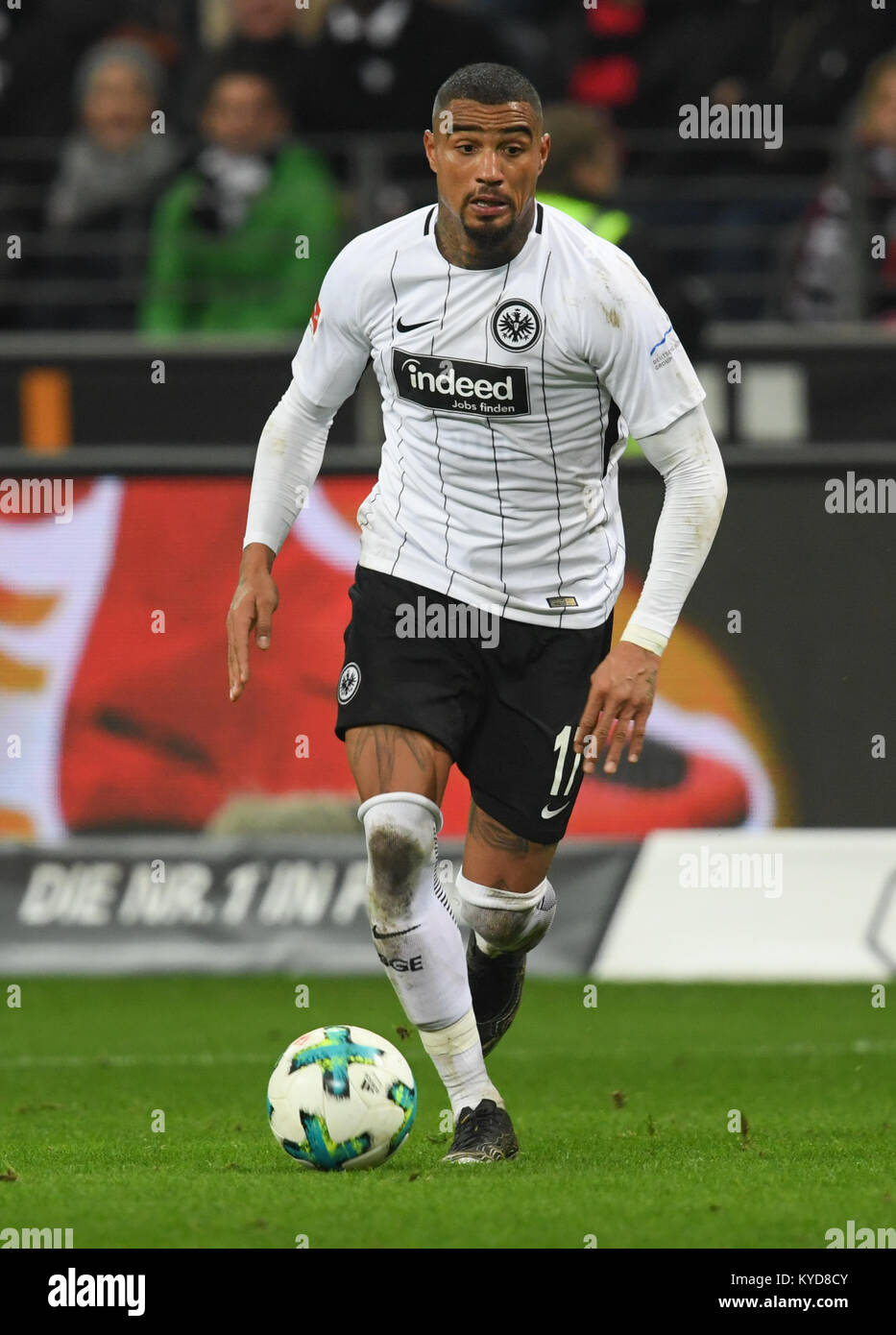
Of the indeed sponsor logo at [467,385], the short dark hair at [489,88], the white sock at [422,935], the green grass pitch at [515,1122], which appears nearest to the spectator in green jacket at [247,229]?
the green grass pitch at [515,1122]

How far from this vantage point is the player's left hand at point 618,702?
18.1 ft

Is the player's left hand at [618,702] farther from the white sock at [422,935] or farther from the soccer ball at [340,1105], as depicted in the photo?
the soccer ball at [340,1105]

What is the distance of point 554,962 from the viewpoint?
10.2 meters

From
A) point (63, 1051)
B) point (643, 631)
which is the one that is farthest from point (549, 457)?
point (63, 1051)

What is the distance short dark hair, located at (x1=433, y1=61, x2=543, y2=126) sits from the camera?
570 cm

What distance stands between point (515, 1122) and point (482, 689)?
140 centimetres

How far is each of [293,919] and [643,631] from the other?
4854 millimetres

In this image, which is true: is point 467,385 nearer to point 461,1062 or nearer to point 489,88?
point 489,88

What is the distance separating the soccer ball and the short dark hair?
89.8 inches

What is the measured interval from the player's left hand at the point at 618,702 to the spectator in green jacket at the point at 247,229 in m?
6.71

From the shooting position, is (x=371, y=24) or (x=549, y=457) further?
(x=371, y=24)

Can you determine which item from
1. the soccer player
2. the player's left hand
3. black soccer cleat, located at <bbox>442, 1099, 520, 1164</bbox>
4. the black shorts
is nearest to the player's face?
the soccer player
